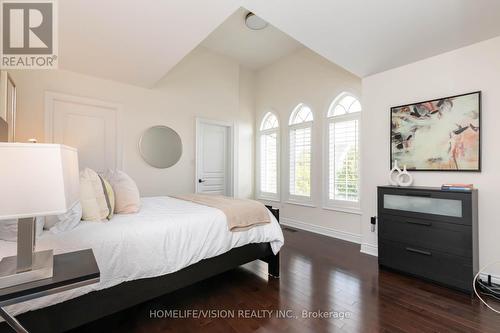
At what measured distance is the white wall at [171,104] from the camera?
2.91 metres

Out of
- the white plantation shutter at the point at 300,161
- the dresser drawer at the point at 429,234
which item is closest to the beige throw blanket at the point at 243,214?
the dresser drawer at the point at 429,234

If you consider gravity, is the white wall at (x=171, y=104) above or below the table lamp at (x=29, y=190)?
above

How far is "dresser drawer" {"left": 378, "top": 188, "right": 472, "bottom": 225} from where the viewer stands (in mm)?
2168

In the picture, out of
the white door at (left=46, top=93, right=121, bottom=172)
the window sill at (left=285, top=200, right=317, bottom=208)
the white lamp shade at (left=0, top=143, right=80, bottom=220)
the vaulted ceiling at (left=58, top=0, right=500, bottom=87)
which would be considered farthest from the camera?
the window sill at (left=285, top=200, right=317, bottom=208)

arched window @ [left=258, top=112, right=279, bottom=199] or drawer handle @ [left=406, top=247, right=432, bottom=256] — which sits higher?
arched window @ [left=258, top=112, right=279, bottom=199]

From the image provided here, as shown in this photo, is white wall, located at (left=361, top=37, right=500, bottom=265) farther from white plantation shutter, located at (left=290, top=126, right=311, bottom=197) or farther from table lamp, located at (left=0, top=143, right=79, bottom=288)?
table lamp, located at (left=0, top=143, right=79, bottom=288)

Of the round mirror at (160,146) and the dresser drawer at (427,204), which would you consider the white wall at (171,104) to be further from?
the dresser drawer at (427,204)

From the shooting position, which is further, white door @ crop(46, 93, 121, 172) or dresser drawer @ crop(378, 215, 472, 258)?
white door @ crop(46, 93, 121, 172)

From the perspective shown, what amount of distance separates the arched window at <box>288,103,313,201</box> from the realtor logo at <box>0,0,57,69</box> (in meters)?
3.57

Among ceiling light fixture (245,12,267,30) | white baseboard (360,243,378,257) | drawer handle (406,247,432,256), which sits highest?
ceiling light fixture (245,12,267,30)

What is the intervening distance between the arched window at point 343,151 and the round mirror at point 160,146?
2560mm

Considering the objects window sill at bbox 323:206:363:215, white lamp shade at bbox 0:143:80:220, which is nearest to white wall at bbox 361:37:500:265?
window sill at bbox 323:206:363:215

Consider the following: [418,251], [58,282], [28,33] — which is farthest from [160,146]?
[418,251]

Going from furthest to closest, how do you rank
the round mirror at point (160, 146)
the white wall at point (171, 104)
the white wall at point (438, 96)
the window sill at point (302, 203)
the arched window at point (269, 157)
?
the arched window at point (269, 157), the window sill at point (302, 203), the round mirror at point (160, 146), the white wall at point (171, 104), the white wall at point (438, 96)
